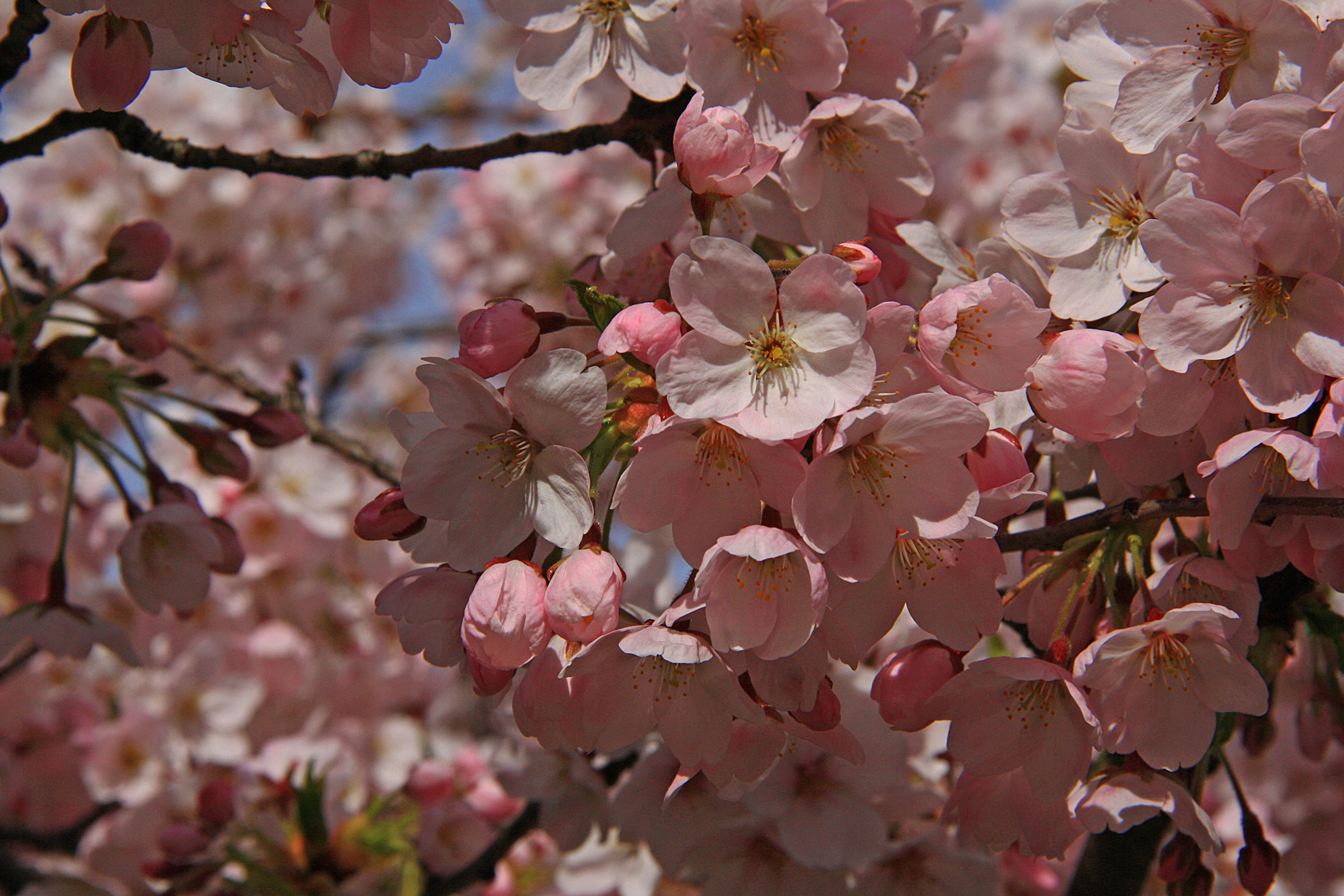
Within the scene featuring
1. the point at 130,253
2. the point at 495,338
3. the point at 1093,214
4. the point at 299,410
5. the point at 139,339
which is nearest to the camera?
the point at 495,338

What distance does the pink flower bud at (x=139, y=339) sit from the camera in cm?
186

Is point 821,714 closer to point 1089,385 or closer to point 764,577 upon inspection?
point 764,577

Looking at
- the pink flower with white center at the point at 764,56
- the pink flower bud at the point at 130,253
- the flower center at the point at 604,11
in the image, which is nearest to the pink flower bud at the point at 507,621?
the pink flower with white center at the point at 764,56

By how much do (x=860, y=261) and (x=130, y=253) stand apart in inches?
60.5

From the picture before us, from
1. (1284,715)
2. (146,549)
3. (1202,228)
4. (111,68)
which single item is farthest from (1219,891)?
(111,68)

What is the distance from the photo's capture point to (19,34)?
1423 mm

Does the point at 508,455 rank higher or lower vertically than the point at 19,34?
lower

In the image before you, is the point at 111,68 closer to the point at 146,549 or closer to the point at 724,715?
the point at 146,549

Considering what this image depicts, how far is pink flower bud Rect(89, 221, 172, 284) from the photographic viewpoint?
197cm

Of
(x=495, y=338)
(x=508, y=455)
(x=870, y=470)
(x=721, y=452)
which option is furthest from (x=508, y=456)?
(x=870, y=470)

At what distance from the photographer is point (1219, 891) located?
9.53ft

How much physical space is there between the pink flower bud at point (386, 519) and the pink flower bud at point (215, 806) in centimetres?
141

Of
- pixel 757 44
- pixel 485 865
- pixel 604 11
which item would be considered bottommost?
pixel 485 865

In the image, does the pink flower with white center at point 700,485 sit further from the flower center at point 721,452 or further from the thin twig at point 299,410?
the thin twig at point 299,410
